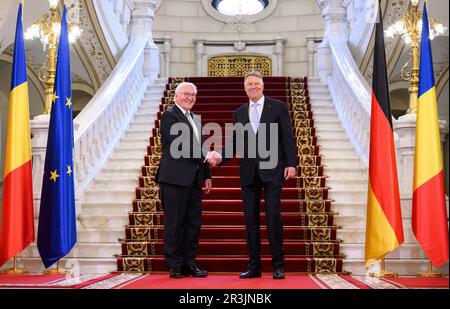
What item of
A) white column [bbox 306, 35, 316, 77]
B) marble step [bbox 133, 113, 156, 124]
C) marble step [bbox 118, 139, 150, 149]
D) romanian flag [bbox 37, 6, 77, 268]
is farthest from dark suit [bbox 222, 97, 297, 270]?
white column [bbox 306, 35, 316, 77]

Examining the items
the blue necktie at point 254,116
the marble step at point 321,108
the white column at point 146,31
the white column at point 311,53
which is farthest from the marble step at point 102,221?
the white column at point 311,53

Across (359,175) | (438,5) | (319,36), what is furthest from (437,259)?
(319,36)

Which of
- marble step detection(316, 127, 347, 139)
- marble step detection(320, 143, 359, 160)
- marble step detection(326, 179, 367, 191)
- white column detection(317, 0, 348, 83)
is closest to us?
marble step detection(326, 179, 367, 191)

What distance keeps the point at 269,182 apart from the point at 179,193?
0.67 metres

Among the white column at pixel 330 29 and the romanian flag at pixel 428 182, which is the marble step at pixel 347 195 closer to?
the romanian flag at pixel 428 182

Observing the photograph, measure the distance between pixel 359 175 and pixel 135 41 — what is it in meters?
4.56

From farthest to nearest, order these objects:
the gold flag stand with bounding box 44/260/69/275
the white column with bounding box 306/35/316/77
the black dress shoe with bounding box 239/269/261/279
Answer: the white column with bounding box 306/35/316/77, the gold flag stand with bounding box 44/260/69/275, the black dress shoe with bounding box 239/269/261/279

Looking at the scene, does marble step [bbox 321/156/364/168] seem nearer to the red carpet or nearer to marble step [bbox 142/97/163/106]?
the red carpet

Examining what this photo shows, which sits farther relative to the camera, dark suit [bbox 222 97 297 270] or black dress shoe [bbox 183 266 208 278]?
black dress shoe [bbox 183 266 208 278]

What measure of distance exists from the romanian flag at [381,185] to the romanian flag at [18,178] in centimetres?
264

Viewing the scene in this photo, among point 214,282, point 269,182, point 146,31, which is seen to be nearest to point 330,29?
point 146,31

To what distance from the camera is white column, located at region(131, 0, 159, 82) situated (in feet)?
30.3

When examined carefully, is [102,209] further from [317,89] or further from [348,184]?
[317,89]

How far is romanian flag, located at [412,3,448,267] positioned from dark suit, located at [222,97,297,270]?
94 centimetres
